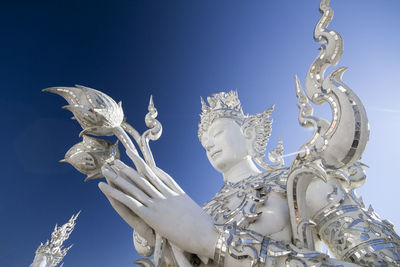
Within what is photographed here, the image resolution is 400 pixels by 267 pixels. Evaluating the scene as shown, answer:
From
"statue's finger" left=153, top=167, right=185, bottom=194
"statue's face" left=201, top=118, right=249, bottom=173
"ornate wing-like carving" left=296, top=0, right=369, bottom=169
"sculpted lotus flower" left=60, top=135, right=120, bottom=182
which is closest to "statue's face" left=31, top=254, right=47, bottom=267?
"statue's face" left=201, top=118, right=249, bottom=173

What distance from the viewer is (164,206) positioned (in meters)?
1.80

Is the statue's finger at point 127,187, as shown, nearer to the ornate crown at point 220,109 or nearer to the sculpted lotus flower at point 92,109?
the sculpted lotus flower at point 92,109

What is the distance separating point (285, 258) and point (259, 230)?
51 centimetres

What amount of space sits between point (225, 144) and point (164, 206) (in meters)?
1.56

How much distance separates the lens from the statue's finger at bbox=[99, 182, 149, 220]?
179 centimetres

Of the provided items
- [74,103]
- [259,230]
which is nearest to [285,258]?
[259,230]

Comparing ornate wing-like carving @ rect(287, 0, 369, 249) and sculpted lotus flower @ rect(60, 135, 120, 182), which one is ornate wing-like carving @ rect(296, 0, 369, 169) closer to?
ornate wing-like carving @ rect(287, 0, 369, 249)

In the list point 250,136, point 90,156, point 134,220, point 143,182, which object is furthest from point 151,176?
point 250,136

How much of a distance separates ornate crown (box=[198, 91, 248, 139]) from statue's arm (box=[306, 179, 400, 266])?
5.61 ft

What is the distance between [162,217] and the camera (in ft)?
5.78

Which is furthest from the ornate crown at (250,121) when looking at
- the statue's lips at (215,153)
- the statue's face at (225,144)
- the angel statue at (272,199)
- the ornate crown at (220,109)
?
the angel statue at (272,199)

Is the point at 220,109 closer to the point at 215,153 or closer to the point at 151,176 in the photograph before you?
the point at 215,153

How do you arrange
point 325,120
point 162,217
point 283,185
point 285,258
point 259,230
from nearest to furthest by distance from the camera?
point 285,258, point 325,120, point 162,217, point 259,230, point 283,185

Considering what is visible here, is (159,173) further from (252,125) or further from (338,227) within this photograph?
(252,125)
